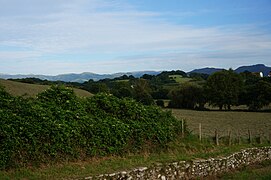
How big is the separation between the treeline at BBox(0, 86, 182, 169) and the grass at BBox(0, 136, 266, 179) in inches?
12.0

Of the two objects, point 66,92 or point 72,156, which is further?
point 66,92

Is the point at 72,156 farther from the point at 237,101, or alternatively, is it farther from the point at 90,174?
the point at 237,101

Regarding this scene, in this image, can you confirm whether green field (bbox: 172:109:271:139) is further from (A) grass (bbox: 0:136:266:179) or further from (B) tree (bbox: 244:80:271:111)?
(B) tree (bbox: 244:80:271:111)

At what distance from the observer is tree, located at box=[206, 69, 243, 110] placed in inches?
2640

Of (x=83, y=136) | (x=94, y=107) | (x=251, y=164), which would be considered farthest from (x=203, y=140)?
(x=83, y=136)

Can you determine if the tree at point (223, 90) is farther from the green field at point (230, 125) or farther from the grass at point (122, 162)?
the grass at point (122, 162)

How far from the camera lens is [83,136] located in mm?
12227

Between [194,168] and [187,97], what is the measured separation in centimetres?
5583

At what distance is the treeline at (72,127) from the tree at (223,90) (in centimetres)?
5223

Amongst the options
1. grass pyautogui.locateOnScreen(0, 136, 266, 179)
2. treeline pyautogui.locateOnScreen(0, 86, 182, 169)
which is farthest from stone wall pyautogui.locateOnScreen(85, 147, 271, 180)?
treeline pyautogui.locateOnScreen(0, 86, 182, 169)

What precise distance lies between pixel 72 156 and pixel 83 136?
0.92 meters

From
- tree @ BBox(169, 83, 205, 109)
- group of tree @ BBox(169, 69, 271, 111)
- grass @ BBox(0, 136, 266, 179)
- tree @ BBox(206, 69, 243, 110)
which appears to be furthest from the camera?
tree @ BBox(169, 83, 205, 109)

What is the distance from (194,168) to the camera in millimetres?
13570

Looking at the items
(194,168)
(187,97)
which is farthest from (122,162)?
(187,97)
